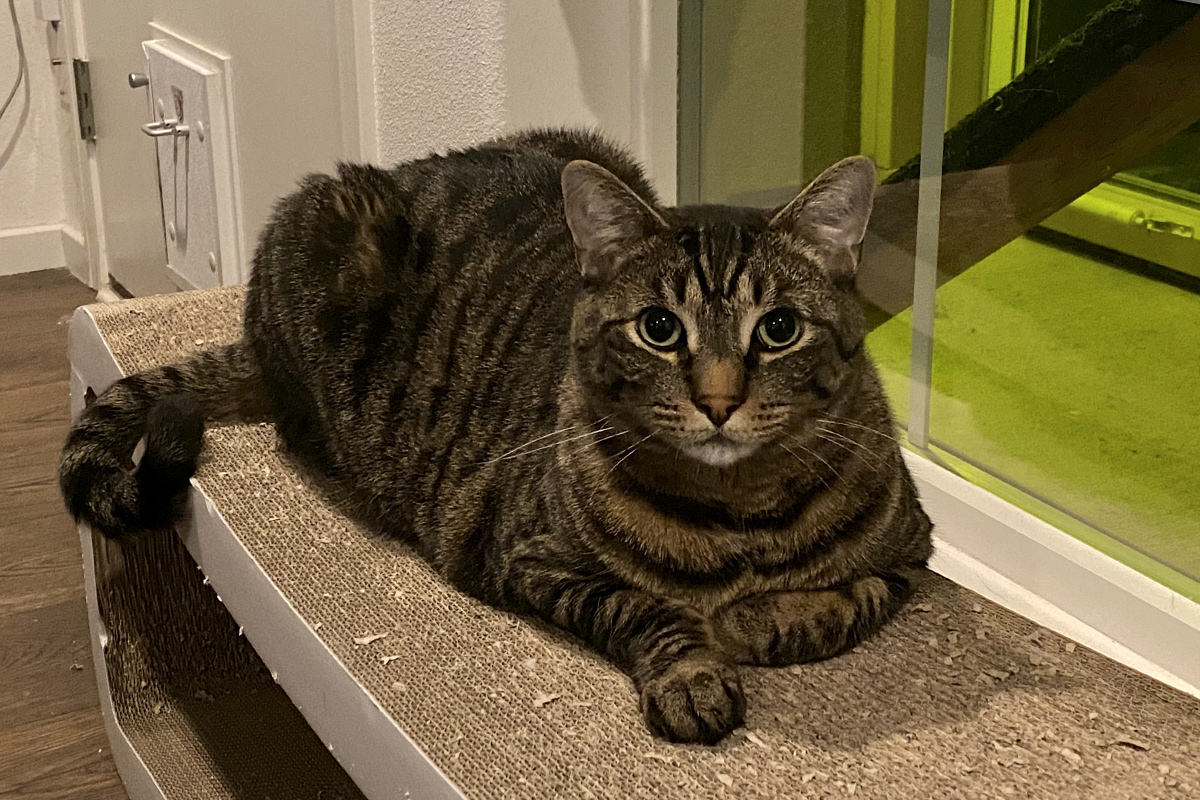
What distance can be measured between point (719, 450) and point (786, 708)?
0.21 metres

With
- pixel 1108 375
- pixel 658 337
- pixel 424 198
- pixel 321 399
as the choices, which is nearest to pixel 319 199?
pixel 424 198

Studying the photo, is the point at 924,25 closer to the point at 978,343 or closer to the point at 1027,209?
the point at 1027,209

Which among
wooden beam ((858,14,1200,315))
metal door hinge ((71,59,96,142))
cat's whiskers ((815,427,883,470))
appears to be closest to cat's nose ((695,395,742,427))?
cat's whiskers ((815,427,883,470))

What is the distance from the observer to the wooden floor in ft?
5.92

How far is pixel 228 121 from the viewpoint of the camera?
104 inches

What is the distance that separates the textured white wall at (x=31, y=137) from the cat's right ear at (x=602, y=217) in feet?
8.91

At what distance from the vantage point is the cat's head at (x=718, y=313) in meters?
1.04

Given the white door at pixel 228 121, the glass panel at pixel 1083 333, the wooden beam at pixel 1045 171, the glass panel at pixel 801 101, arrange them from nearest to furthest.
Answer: the wooden beam at pixel 1045 171
the glass panel at pixel 1083 333
the glass panel at pixel 801 101
the white door at pixel 228 121

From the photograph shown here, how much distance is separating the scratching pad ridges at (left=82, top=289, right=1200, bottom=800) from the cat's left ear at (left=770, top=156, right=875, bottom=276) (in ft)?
1.11

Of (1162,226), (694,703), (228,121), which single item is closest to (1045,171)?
(1162,226)

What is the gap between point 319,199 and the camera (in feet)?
4.99

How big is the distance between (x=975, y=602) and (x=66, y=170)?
3.00m

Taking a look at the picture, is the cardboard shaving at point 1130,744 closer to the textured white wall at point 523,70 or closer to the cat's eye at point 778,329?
the cat's eye at point 778,329

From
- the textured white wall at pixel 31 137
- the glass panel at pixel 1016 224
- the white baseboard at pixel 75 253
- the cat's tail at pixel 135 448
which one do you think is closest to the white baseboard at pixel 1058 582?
the glass panel at pixel 1016 224
